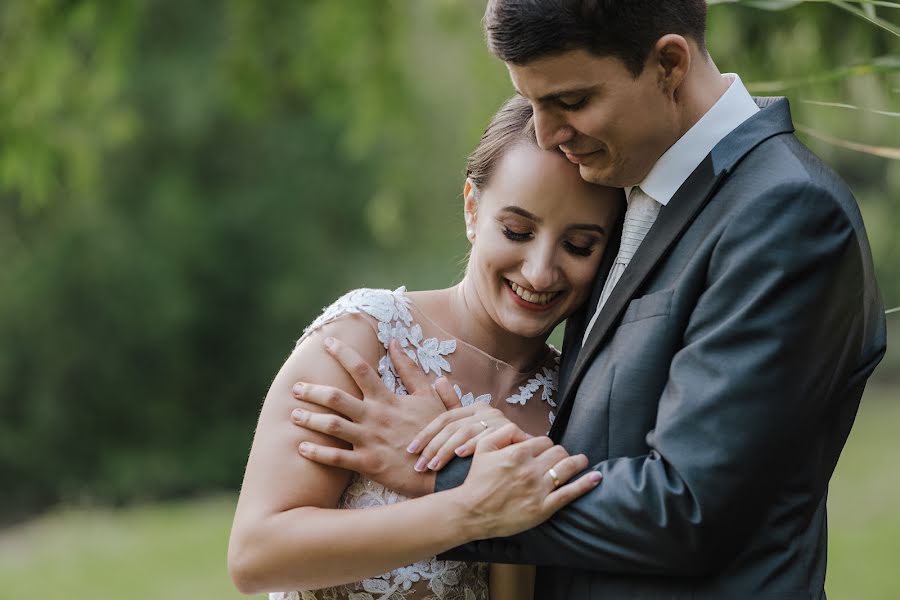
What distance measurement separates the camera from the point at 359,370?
2.81 meters

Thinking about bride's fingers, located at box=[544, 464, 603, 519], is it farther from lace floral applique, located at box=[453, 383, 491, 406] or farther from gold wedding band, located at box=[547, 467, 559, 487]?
lace floral applique, located at box=[453, 383, 491, 406]

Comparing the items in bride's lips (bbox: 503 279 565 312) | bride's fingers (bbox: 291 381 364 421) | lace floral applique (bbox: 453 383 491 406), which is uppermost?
bride's lips (bbox: 503 279 565 312)

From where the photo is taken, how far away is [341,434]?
273 cm

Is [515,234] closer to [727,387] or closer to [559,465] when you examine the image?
[559,465]

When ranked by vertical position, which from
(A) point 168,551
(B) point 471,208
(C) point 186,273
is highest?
(C) point 186,273

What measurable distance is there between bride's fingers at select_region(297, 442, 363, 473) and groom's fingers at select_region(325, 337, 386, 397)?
16 centimetres

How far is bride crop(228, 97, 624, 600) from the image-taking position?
2.65m

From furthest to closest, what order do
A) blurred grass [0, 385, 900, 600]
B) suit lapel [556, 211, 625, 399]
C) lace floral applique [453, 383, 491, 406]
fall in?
1. blurred grass [0, 385, 900, 600]
2. lace floral applique [453, 383, 491, 406]
3. suit lapel [556, 211, 625, 399]

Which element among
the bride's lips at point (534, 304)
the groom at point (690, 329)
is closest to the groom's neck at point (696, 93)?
the groom at point (690, 329)

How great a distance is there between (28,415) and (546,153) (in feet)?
52.3

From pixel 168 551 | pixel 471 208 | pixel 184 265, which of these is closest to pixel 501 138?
pixel 471 208

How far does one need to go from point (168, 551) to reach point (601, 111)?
9.22 metres

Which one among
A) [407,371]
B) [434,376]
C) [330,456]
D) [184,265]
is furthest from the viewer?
[184,265]

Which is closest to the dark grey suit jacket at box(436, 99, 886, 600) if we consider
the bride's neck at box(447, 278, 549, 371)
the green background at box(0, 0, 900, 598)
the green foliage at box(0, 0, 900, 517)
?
the bride's neck at box(447, 278, 549, 371)
